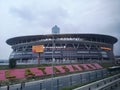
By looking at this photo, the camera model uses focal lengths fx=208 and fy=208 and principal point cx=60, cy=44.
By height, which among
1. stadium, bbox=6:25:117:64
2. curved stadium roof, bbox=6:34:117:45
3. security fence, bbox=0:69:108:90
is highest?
curved stadium roof, bbox=6:34:117:45

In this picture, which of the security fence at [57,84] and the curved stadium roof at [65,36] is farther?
the curved stadium roof at [65,36]

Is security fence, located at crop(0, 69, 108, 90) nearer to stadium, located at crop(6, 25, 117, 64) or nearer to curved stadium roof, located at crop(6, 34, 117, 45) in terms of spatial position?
stadium, located at crop(6, 25, 117, 64)

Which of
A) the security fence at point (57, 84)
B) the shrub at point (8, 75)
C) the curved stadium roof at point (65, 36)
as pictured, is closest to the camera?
the security fence at point (57, 84)

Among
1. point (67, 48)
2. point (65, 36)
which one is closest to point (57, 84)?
point (67, 48)

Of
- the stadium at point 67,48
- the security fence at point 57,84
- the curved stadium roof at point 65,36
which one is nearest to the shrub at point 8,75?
the security fence at point 57,84

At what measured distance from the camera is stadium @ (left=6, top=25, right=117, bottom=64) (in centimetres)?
12075

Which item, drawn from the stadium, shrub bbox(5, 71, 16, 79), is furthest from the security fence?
the stadium

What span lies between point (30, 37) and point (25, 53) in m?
10.4

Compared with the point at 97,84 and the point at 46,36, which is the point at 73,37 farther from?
the point at 97,84

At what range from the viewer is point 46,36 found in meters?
123

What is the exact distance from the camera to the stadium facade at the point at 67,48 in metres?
121

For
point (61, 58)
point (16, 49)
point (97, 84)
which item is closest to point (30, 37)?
point (16, 49)

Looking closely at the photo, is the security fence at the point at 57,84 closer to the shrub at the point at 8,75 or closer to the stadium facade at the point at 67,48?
the shrub at the point at 8,75

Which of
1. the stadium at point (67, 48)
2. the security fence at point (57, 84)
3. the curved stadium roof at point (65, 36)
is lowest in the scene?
the security fence at point (57, 84)
